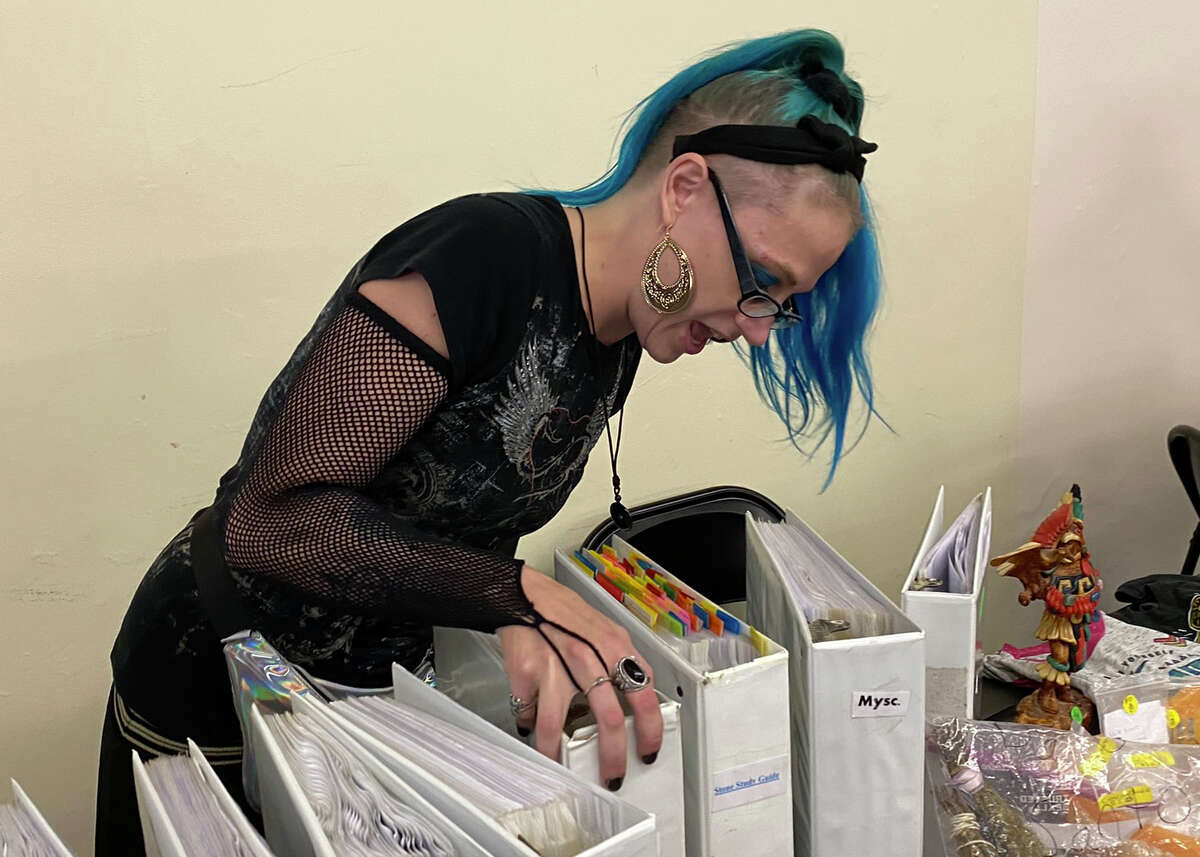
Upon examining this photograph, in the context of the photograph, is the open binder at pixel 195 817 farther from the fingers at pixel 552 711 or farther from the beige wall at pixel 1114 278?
the beige wall at pixel 1114 278

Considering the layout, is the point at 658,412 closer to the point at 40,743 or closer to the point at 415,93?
the point at 415,93

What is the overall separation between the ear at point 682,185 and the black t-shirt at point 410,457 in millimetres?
92

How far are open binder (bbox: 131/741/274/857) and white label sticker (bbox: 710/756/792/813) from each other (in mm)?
326

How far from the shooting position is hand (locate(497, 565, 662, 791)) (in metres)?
0.73

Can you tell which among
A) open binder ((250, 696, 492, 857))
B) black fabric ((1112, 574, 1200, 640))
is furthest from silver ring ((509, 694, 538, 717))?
black fabric ((1112, 574, 1200, 640))

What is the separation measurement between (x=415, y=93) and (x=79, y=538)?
A: 31.3 inches

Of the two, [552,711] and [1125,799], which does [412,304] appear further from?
[1125,799]

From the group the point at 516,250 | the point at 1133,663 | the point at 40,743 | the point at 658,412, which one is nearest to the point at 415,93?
the point at 658,412

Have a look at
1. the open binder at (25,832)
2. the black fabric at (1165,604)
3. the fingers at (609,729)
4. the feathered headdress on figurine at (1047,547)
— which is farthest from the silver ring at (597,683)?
the black fabric at (1165,604)

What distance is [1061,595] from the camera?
1.23 meters

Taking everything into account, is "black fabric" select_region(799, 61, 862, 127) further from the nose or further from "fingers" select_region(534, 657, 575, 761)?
"fingers" select_region(534, 657, 575, 761)

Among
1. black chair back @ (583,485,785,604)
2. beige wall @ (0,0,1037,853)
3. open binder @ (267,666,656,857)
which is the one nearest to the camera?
open binder @ (267,666,656,857)

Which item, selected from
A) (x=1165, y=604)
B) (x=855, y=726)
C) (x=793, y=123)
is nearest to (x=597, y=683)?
(x=855, y=726)

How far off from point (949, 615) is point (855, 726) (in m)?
0.20
